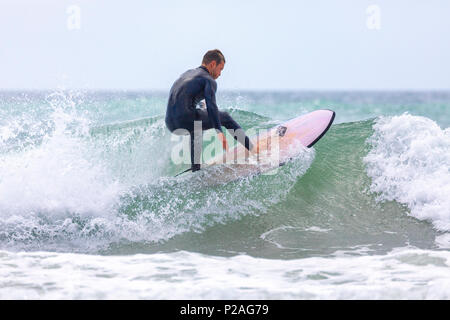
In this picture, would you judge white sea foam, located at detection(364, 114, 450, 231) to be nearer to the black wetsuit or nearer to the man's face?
the black wetsuit

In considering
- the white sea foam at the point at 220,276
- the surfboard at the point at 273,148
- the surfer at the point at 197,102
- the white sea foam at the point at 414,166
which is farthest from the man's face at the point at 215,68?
the white sea foam at the point at 414,166

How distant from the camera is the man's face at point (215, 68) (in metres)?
5.60

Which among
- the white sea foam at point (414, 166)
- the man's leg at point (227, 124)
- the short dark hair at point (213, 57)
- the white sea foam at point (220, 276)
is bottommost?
the white sea foam at point (220, 276)

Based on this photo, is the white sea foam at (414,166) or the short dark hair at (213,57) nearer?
the short dark hair at (213,57)

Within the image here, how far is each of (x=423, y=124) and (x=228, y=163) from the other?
3.05 metres

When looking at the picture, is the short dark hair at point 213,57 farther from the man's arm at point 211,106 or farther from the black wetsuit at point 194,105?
the man's arm at point 211,106

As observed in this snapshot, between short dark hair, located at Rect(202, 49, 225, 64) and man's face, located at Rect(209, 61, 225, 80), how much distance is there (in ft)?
0.11

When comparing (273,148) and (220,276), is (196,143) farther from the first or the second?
(220,276)

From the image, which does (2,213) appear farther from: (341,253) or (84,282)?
(341,253)

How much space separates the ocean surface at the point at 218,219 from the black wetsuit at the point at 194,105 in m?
0.61

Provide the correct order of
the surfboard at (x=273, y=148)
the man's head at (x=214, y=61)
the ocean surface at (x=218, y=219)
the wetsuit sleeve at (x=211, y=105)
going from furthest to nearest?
the surfboard at (x=273, y=148)
the man's head at (x=214, y=61)
the wetsuit sleeve at (x=211, y=105)
the ocean surface at (x=218, y=219)

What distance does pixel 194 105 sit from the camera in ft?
18.6

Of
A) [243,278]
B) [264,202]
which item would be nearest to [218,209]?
[264,202]

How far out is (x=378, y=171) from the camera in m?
7.09
